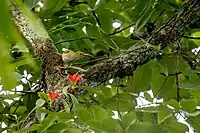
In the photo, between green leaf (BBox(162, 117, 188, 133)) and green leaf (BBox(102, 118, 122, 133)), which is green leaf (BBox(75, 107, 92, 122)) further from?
green leaf (BBox(162, 117, 188, 133))

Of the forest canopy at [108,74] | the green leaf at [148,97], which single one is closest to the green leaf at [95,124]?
the forest canopy at [108,74]

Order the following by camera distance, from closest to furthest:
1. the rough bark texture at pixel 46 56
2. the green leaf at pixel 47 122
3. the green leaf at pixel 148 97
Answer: the green leaf at pixel 47 122 < the rough bark texture at pixel 46 56 < the green leaf at pixel 148 97

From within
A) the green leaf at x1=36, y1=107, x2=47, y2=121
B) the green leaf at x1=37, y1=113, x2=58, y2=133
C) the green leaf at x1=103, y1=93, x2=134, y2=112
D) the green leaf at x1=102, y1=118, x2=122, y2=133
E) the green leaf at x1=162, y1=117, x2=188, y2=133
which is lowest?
the green leaf at x1=162, y1=117, x2=188, y2=133

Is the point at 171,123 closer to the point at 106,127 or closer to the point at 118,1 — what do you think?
the point at 106,127

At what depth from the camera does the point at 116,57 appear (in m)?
0.76

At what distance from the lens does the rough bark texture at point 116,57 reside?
2.39ft

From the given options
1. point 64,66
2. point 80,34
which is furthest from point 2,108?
point 64,66

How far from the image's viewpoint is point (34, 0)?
29.1 inches

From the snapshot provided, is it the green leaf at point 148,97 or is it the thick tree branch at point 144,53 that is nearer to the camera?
the thick tree branch at point 144,53

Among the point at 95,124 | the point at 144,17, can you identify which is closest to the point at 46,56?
the point at 95,124

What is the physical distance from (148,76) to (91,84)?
27cm

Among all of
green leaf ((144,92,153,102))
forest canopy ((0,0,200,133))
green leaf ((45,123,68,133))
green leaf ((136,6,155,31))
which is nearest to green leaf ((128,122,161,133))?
forest canopy ((0,0,200,133))

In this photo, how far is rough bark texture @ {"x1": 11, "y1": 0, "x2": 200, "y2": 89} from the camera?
2.39ft

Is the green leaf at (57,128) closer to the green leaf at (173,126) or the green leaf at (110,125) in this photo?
the green leaf at (110,125)
